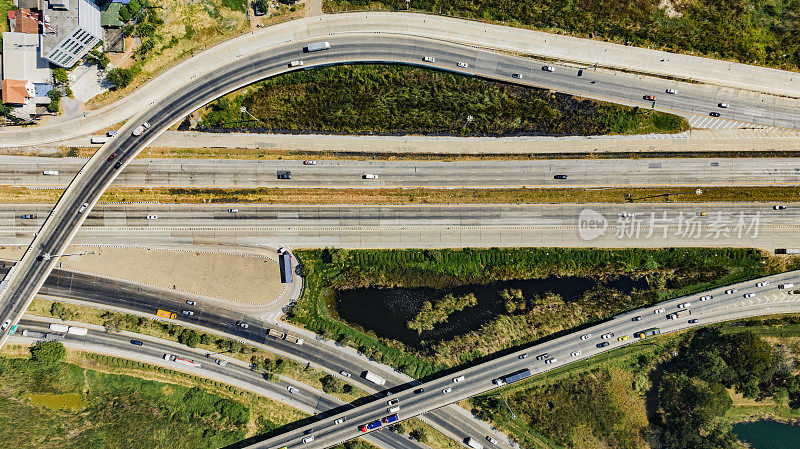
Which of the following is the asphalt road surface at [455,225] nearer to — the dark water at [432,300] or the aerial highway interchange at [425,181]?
the aerial highway interchange at [425,181]

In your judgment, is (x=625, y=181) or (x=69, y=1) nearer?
(x=69, y=1)

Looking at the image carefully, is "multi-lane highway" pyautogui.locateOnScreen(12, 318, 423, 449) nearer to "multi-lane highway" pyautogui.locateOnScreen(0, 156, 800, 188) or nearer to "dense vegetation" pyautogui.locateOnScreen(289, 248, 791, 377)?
"dense vegetation" pyautogui.locateOnScreen(289, 248, 791, 377)

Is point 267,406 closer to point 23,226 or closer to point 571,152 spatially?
point 23,226

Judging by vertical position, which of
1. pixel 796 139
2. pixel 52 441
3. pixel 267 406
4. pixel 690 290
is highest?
pixel 796 139

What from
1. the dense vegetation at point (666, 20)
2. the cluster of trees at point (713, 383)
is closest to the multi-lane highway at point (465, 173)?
the dense vegetation at point (666, 20)

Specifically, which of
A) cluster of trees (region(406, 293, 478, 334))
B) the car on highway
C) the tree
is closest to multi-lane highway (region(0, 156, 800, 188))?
the car on highway

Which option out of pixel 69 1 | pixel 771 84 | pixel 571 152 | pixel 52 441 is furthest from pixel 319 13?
pixel 52 441
